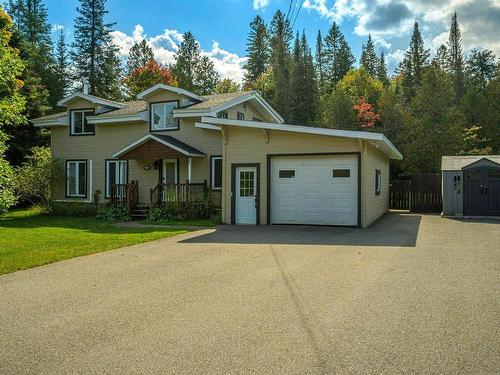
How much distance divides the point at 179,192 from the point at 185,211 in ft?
2.74

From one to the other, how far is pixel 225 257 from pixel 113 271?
7.19 feet

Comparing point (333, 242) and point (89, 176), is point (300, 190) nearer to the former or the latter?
point (333, 242)

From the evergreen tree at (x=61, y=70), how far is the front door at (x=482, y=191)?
33.4 metres

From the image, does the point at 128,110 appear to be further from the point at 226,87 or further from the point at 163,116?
the point at 226,87

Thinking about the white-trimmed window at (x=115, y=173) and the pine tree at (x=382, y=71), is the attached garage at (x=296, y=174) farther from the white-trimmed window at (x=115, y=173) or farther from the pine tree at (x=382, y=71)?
the pine tree at (x=382, y=71)

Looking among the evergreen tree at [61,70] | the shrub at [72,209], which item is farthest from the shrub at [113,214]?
the evergreen tree at [61,70]

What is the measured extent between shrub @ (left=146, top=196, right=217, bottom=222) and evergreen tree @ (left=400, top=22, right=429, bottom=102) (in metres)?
37.3

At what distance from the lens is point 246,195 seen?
1467 cm

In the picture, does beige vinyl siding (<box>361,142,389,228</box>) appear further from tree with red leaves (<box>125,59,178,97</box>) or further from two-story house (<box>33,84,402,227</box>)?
tree with red leaves (<box>125,59,178,97</box>)

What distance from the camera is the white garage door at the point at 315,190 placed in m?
13.4

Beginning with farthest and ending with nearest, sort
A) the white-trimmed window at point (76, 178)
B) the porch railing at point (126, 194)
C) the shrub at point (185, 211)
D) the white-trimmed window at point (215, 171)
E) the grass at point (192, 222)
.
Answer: the white-trimmed window at point (76, 178) → the white-trimmed window at point (215, 171) → the porch railing at point (126, 194) → the shrub at point (185, 211) → the grass at point (192, 222)

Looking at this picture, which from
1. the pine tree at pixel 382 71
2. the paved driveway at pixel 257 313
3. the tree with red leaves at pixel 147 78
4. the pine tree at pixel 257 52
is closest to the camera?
the paved driveway at pixel 257 313

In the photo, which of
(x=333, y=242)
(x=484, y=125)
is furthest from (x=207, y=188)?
(x=484, y=125)

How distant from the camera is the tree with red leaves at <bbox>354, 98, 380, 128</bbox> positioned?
107 feet
